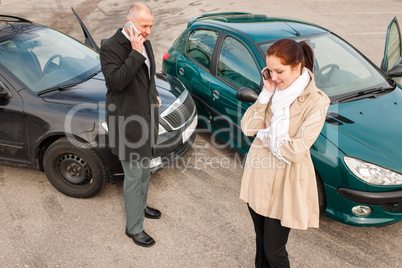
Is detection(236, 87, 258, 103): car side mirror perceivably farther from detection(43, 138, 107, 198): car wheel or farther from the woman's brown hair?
detection(43, 138, 107, 198): car wheel

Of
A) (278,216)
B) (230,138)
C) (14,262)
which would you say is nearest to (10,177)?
(14,262)

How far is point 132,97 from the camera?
2684 millimetres

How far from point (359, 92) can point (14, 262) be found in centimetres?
352

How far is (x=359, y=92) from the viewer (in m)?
3.78

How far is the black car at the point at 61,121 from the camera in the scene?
11.5 feet

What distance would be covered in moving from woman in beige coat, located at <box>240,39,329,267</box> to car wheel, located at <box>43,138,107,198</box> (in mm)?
1722

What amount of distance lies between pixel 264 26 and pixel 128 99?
2372 millimetres

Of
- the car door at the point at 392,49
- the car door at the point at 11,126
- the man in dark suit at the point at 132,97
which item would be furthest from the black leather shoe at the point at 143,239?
the car door at the point at 392,49

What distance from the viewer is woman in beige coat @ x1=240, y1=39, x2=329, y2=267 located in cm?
209

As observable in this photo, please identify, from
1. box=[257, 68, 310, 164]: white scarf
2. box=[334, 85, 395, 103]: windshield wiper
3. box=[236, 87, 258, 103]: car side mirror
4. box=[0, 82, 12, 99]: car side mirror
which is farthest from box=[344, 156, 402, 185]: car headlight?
box=[0, 82, 12, 99]: car side mirror

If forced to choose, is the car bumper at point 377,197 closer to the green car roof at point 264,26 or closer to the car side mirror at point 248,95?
the car side mirror at point 248,95

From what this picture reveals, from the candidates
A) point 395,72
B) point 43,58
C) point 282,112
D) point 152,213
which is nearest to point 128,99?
point 282,112

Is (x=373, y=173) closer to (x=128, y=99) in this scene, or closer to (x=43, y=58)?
(x=128, y=99)

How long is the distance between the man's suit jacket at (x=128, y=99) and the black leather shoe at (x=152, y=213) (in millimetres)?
851
